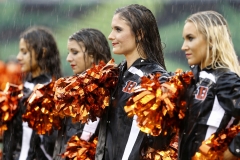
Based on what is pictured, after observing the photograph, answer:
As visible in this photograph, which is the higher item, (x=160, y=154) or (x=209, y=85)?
(x=209, y=85)

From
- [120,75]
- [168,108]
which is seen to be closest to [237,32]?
[120,75]

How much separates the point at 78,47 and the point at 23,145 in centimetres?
115

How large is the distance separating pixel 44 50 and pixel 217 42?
2.98m

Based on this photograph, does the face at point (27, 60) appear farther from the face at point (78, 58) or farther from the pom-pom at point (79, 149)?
the pom-pom at point (79, 149)

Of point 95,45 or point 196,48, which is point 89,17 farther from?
point 196,48

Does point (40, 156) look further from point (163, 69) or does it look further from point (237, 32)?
point (237, 32)

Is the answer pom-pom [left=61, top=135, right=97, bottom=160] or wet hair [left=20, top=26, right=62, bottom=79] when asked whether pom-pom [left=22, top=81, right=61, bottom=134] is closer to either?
pom-pom [left=61, top=135, right=97, bottom=160]

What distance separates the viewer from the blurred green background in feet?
30.2

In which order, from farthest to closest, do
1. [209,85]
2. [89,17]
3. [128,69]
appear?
[89,17]
[128,69]
[209,85]

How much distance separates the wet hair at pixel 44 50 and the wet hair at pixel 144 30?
209cm

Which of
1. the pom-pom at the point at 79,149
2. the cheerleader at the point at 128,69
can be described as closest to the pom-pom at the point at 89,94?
the cheerleader at the point at 128,69

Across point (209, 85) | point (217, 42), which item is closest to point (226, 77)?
point (209, 85)

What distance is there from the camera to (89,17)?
1029cm

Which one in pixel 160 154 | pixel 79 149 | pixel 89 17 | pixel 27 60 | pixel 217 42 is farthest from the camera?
pixel 89 17
